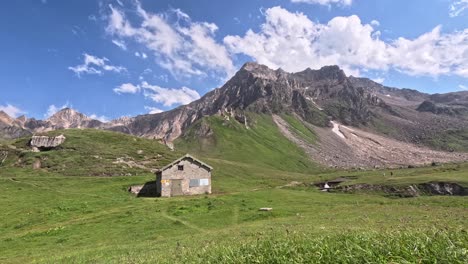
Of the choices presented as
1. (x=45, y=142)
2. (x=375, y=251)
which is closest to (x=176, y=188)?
(x=375, y=251)

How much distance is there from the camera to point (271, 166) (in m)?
198

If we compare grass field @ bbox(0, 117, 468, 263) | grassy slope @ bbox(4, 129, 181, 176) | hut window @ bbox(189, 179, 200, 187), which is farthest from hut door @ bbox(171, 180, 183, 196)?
grassy slope @ bbox(4, 129, 181, 176)

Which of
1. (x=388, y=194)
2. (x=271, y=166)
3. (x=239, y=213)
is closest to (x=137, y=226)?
(x=239, y=213)

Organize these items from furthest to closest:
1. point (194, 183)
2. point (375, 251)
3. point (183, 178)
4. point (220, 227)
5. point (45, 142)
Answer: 1. point (45, 142)
2. point (194, 183)
3. point (183, 178)
4. point (220, 227)
5. point (375, 251)

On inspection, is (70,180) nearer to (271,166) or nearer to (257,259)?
(257,259)

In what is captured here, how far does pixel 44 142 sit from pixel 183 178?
83.8m

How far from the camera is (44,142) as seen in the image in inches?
5438

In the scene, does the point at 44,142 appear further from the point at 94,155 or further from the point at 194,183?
the point at 194,183

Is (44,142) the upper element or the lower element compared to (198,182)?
upper

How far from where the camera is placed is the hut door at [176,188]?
80.1 metres

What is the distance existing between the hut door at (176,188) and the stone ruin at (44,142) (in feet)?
256

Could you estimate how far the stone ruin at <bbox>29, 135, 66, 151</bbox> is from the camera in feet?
448

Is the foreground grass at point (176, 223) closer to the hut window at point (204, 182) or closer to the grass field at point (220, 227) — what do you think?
the grass field at point (220, 227)

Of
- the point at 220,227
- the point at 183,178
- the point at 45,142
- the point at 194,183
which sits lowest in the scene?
the point at 220,227
